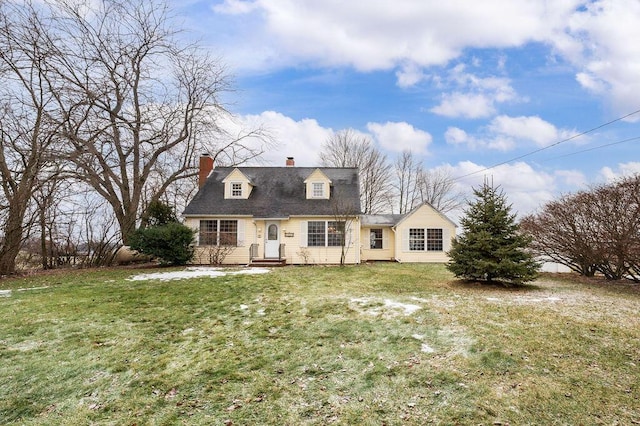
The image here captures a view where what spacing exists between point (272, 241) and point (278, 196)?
106 inches

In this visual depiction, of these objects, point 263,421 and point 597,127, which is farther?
point 597,127

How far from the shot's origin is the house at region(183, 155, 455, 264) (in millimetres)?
17281

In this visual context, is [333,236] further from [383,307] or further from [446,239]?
[383,307]

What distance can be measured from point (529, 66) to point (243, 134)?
55.2 feet

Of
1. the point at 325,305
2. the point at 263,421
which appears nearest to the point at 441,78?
the point at 325,305

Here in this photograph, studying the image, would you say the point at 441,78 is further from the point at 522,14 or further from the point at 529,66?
the point at 522,14

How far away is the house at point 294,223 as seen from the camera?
17.3m

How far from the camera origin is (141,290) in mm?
9633

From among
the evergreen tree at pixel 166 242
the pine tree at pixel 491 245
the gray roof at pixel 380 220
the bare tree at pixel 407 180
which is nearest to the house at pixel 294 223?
the gray roof at pixel 380 220

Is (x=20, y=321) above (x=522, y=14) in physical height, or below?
below

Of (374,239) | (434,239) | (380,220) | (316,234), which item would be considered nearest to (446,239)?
(434,239)

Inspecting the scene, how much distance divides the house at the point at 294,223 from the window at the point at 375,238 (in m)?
0.87

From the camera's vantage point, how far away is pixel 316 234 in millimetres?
17500

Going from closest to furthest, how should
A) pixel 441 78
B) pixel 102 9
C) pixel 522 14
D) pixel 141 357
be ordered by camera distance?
pixel 141 357 → pixel 522 14 → pixel 441 78 → pixel 102 9
